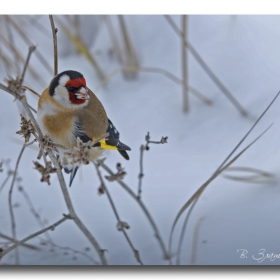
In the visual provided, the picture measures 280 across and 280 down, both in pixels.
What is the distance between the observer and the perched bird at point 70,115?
3.19 ft

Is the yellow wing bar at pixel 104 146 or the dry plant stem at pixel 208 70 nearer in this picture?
the yellow wing bar at pixel 104 146

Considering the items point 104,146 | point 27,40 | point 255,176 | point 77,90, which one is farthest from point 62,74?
point 255,176

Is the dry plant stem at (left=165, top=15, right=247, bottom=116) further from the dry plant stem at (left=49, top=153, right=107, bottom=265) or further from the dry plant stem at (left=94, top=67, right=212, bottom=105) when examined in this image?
the dry plant stem at (left=49, top=153, right=107, bottom=265)

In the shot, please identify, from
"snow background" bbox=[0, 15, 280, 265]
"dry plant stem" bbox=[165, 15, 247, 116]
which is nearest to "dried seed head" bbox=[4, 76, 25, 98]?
"snow background" bbox=[0, 15, 280, 265]

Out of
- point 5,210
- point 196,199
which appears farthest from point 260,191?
point 5,210

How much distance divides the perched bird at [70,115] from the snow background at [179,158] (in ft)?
0.42

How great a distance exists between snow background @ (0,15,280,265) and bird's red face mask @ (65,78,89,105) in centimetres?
15

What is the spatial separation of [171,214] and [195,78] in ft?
1.29

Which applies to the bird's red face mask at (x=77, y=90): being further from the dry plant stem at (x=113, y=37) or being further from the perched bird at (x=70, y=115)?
the dry plant stem at (x=113, y=37)

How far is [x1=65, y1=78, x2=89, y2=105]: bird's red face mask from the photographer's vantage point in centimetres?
96

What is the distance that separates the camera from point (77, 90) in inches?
38.3

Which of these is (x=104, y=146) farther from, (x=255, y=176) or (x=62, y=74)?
(x=255, y=176)

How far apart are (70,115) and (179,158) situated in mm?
341

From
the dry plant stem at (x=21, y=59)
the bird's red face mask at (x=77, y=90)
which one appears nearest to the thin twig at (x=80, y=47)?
the dry plant stem at (x=21, y=59)
